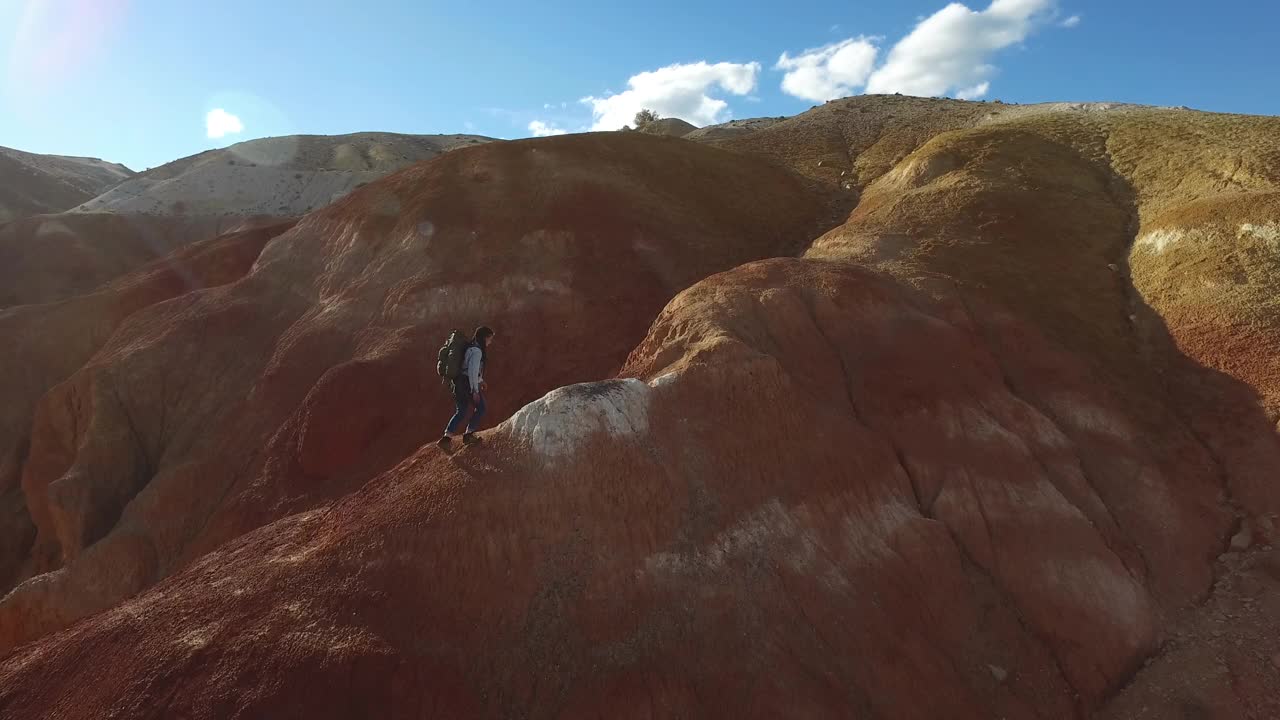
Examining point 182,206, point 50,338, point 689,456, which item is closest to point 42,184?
point 182,206

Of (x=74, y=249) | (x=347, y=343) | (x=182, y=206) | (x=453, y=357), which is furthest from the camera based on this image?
(x=182, y=206)

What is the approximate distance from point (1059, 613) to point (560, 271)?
17.5 meters

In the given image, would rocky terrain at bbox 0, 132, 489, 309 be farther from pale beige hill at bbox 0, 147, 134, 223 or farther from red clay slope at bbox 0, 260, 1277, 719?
red clay slope at bbox 0, 260, 1277, 719

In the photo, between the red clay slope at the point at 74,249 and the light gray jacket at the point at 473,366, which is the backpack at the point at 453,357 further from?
the red clay slope at the point at 74,249

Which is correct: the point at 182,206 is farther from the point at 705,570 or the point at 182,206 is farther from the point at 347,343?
the point at 705,570

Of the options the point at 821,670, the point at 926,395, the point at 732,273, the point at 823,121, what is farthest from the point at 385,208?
the point at 823,121

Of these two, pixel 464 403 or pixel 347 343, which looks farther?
pixel 347 343

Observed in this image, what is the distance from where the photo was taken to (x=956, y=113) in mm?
45781

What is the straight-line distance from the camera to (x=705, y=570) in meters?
10.8

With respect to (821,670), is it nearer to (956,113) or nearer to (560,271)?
(560,271)

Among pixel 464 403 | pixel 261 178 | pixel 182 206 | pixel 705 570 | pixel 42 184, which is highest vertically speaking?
pixel 42 184

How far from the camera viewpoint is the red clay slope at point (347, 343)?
60.7ft

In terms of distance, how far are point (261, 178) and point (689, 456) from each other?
77.5 m

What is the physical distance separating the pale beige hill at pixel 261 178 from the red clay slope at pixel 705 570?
56754 mm
